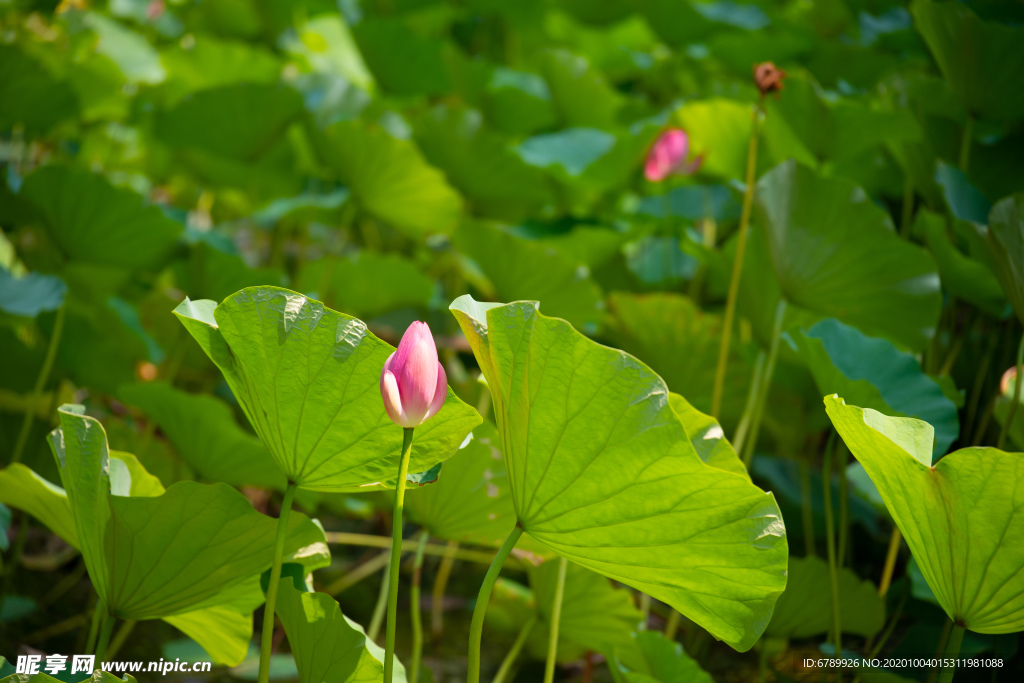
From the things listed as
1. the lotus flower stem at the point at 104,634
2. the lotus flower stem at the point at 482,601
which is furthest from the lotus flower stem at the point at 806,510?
the lotus flower stem at the point at 104,634

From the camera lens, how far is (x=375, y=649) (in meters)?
0.54

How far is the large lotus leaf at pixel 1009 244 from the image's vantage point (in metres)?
0.64

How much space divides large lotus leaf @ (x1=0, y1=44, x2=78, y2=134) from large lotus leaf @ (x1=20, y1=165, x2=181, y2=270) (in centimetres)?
30

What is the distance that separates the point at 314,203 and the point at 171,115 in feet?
1.02

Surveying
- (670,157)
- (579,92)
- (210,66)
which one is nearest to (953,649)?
(670,157)

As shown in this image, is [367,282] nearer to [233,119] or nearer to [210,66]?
[233,119]

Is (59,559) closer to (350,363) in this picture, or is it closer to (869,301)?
(350,363)

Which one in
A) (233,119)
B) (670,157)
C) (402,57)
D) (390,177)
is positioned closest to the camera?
(670,157)

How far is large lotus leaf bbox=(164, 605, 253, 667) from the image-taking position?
2.07ft

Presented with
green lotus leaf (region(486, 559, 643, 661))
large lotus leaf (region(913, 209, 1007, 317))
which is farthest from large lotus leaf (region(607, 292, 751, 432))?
green lotus leaf (region(486, 559, 643, 661))

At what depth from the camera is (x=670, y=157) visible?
1.11m

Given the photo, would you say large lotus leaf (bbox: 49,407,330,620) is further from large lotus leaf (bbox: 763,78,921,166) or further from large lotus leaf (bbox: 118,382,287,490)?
large lotus leaf (bbox: 763,78,921,166)

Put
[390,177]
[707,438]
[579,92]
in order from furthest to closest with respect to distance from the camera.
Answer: [579,92] → [390,177] → [707,438]

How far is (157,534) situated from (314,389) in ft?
0.52
